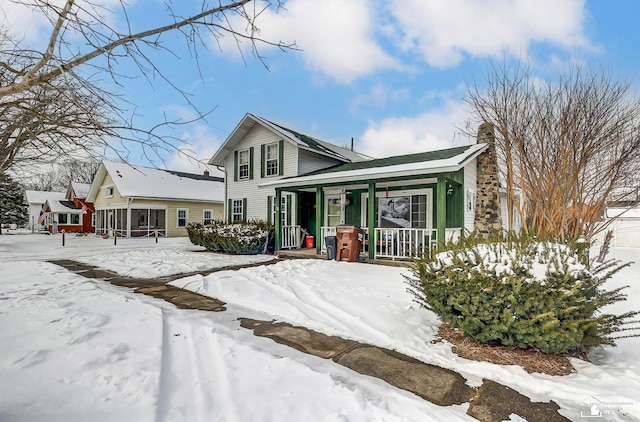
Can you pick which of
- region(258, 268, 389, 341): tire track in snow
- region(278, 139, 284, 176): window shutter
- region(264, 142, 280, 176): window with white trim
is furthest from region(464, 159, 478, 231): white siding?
region(264, 142, 280, 176): window with white trim

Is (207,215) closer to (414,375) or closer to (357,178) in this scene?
(357,178)

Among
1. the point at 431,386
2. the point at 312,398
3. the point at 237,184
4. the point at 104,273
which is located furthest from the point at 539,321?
the point at 237,184

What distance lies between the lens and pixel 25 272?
7594 mm

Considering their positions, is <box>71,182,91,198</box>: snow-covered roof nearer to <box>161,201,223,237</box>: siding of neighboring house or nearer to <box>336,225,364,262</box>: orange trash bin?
<box>161,201,223,237</box>: siding of neighboring house

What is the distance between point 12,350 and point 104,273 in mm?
5269

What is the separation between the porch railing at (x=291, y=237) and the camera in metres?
12.0

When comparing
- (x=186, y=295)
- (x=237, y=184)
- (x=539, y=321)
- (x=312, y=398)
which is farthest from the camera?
(x=237, y=184)

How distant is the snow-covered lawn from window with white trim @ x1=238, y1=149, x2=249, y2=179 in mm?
10148

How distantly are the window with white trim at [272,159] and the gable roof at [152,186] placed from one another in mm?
8672

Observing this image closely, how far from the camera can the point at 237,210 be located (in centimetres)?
1534

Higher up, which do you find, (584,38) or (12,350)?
Result: (584,38)

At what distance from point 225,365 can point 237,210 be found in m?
12.9

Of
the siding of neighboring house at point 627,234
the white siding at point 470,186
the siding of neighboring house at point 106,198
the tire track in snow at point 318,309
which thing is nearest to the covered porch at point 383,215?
the white siding at point 470,186

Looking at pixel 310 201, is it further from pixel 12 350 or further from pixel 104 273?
pixel 12 350
